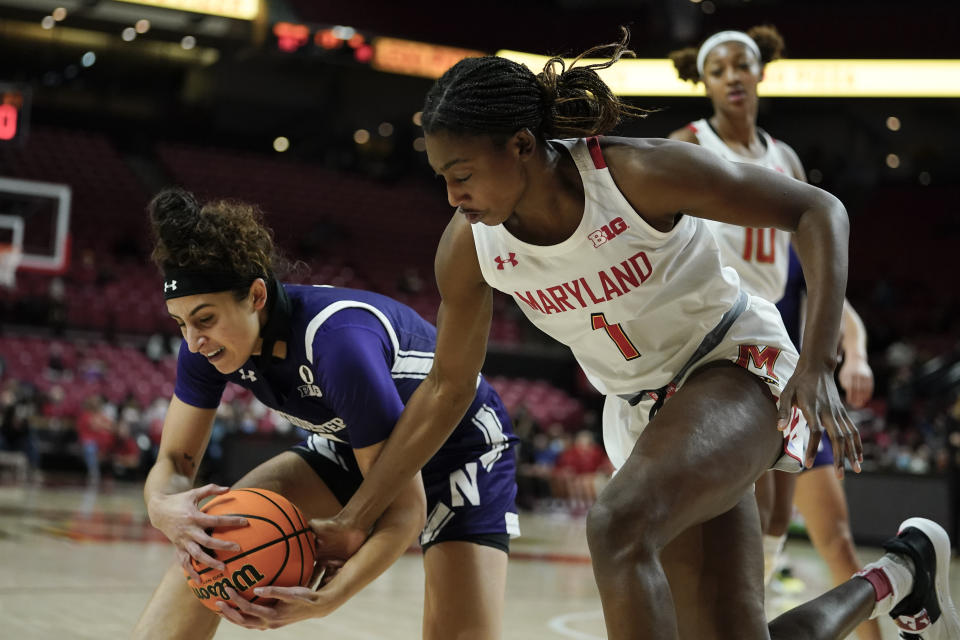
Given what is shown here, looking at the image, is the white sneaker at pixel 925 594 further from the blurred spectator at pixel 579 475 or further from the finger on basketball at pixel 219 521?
the blurred spectator at pixel 579 475

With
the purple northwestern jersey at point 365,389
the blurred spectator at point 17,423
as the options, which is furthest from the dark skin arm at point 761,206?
the blurred spectator at point 17,423

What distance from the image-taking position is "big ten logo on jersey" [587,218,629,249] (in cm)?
253

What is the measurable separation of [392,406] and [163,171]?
22063 millimetres

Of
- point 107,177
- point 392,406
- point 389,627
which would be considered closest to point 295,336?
point 392,406

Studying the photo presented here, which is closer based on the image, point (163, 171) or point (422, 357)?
point (422, 357)

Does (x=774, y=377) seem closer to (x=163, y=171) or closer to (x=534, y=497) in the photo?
(x=534, y=497)

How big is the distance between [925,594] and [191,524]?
→ 2351mm

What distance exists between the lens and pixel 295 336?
10.3ft

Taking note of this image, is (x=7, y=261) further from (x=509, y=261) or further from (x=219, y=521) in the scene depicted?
(x=509, y=261)

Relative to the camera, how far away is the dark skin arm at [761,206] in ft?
7.85

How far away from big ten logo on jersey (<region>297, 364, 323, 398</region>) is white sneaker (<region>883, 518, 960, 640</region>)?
6.31 ft

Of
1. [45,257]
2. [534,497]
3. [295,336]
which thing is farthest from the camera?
[534,497]

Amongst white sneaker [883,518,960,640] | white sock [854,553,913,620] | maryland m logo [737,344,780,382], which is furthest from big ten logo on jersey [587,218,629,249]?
white sneaker [883,518,960,640]

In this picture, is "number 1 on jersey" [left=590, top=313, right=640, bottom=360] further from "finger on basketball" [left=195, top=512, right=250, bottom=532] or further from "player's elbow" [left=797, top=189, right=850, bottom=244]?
"finger on basketball" [left=195, top=512, right=250, bottom=532]
